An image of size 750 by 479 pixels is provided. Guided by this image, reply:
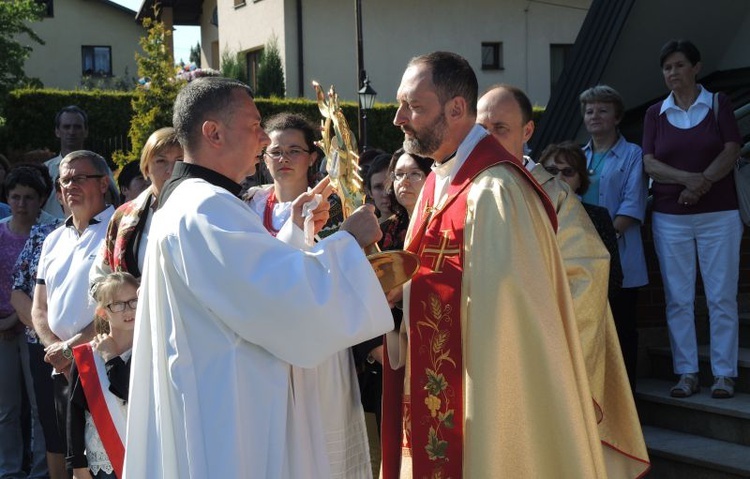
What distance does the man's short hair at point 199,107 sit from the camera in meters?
3.61

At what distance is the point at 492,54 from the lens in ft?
105

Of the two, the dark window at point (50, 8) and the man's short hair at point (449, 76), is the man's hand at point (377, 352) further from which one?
the dark window at point (50, 8)

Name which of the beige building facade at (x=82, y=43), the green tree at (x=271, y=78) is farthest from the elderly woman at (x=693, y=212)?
the beige building facade at (x=82, y=43)

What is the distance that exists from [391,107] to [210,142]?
23226 millimetres

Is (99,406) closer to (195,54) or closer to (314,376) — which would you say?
(314,376)

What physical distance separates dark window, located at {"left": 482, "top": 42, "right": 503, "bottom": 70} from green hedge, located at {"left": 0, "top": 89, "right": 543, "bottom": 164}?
7.17 meters

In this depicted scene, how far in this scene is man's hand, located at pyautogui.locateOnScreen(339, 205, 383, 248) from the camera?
11.9 feet

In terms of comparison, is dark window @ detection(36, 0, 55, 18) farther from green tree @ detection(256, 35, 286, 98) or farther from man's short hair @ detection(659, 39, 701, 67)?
man's short hair @ detection(659, 39, 701, 67)

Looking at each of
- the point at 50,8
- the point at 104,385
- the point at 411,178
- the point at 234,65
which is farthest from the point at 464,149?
the point at 50,8

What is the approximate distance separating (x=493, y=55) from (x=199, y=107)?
29140 millimetres

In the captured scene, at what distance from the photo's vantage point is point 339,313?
3.41 metres

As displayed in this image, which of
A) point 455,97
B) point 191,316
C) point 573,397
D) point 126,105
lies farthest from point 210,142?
point 126,105

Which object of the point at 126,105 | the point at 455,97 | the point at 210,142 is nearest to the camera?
the point at 210,142

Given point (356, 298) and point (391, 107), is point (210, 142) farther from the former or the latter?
point (391, 107)
